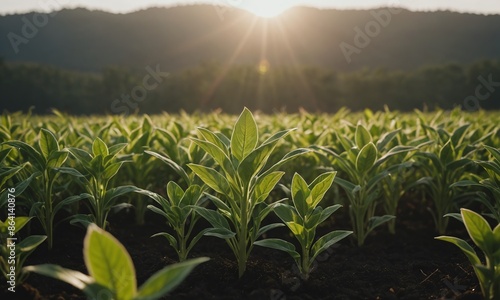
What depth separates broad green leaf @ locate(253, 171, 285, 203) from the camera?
2.12 meters

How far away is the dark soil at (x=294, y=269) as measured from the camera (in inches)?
81.7

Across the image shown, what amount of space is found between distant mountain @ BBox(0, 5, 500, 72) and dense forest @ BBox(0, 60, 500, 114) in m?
21.6

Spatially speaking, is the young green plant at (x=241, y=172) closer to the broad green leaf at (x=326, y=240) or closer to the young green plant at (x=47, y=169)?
the broad green leaf at (x=326, y=240)

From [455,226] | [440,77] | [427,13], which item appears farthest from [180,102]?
[427,13]

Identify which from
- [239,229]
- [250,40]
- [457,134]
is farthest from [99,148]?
[250,40]

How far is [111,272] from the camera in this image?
47.6 inches

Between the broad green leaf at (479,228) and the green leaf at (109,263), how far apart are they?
1.23m

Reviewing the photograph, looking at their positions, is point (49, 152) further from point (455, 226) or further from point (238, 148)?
point (455, 226)

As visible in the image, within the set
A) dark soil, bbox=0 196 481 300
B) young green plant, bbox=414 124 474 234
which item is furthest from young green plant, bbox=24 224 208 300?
young green plant, bbox=414 124 474 234

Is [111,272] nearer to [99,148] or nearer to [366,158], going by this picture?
[99,148]

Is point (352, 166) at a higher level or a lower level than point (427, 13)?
lower

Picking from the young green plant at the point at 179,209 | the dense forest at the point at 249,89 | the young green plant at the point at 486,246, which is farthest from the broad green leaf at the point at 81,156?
the dense forest at the point at 249,89

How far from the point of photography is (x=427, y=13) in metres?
58.8

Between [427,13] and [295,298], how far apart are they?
63.9 m
